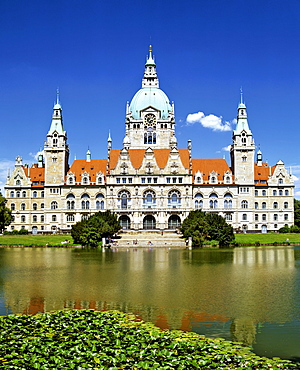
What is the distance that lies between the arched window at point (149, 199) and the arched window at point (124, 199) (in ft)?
11.4

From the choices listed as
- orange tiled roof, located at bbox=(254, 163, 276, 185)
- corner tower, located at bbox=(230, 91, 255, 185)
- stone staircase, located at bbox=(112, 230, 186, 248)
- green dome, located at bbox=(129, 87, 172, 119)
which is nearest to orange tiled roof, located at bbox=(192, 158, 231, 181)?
corner tower, located at bbox=(230, 91, 255, 185)

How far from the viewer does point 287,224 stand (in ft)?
307

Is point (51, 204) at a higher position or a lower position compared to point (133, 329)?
Answer: higher

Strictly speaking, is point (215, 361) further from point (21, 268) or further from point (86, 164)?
point (86, 164)

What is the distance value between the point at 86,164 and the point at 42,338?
264 ft

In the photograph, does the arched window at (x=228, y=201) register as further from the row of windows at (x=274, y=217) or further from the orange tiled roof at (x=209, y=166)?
the row of windows at (x=274, y=217)

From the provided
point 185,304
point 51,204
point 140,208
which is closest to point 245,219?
point 140,208

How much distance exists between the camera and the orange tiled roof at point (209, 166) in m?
93.8

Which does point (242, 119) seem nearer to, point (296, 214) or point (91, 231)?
point (296, 214)

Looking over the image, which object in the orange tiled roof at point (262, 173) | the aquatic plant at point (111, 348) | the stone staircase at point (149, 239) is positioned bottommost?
the aquatic plant at point (111, 348)

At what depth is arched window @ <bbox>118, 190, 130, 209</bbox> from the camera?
89.7 m

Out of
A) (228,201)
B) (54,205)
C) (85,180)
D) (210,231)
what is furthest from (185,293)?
(54,205)

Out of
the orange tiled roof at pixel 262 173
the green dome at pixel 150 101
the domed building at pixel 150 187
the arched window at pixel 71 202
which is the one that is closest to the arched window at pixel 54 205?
the domed building at pixel 150 187

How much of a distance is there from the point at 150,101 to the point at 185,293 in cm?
8111
